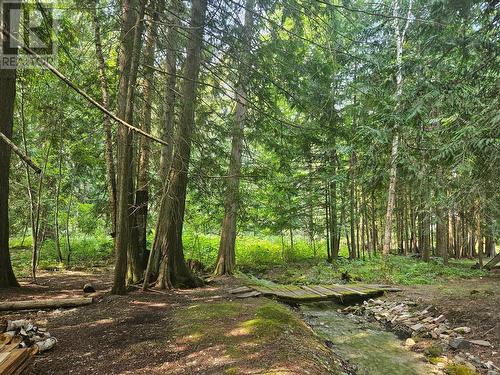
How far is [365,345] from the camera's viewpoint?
20.0ft

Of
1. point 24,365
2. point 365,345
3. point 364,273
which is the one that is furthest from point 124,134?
point 364,273

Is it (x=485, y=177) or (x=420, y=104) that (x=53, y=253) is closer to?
(x=420, y=104)

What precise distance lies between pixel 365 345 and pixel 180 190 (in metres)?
5.21

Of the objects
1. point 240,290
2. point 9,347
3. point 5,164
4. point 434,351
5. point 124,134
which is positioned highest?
point 124,134

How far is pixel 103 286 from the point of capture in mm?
8367

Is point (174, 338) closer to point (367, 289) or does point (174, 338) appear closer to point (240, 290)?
point (240, 290)

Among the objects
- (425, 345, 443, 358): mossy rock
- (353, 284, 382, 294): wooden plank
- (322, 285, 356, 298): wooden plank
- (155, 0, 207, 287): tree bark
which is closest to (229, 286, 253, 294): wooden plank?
(155, 0, 207, 287): tree bark

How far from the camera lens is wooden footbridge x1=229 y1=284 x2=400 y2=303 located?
8.41m

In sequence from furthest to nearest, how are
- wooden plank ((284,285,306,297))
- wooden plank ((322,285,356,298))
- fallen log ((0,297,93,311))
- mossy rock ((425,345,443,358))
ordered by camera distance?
wooden plank ((322,285,356,298)) → wooden plank ((284,285,306,297)) → fallen log ((0,297,93,311)) → mossy rock ((425,345,443,358))

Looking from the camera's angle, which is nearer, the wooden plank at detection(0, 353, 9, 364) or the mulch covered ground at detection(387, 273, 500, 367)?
the wooden plank at detection(0, 353, 9, 364)

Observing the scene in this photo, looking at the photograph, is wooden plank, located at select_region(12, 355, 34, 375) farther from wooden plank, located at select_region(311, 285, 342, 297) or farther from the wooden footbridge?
wooden plank, located at select_region(311, 285, 342, 297)

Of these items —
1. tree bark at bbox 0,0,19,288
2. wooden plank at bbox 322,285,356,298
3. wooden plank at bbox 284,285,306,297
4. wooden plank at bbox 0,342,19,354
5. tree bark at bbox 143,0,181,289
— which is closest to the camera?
wooden plank at bbox 0,342,19,354

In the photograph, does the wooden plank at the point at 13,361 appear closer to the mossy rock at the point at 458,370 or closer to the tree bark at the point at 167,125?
the tree bark at the point at 167,125

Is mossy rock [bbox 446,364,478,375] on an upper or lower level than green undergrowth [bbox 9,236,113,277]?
lower
